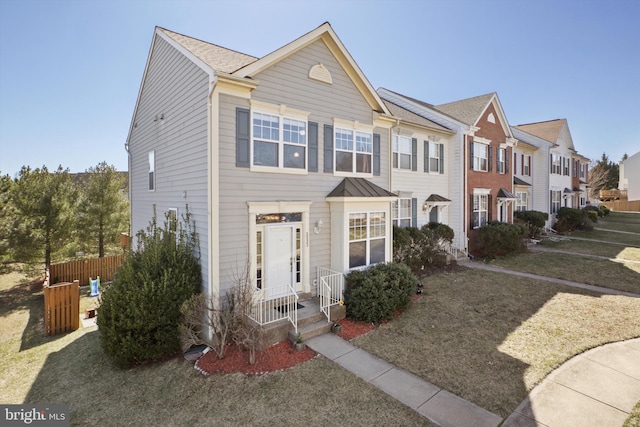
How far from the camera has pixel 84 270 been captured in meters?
15.4

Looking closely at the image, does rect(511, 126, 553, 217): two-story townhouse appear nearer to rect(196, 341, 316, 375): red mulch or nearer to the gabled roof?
the gabled roof

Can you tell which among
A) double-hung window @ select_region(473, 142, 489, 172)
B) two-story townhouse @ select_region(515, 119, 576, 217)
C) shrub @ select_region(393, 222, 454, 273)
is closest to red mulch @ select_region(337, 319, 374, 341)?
shrub @ select_region(393, 222, 454, 273)

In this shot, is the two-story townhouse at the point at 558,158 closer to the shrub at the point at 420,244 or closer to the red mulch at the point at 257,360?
the shrub at the point at 420,244

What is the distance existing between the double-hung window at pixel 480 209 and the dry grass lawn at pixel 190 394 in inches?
604

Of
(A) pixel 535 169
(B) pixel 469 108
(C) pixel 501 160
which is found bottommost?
(C) pixel 501 160

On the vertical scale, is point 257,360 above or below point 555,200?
below

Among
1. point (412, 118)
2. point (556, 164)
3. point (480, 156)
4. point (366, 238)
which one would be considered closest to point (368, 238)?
point (366, 238)

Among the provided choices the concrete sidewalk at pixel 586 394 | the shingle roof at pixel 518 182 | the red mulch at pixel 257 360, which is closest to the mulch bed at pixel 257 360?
the red mulch at pixel 257 360

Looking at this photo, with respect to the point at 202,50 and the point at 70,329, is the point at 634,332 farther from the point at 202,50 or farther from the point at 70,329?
the point at 70,329

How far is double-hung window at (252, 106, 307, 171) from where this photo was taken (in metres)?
8.45

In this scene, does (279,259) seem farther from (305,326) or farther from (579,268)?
(579,268)

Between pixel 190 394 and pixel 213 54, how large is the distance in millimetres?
9149

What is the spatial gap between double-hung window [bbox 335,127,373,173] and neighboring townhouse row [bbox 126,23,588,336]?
0.13 ft

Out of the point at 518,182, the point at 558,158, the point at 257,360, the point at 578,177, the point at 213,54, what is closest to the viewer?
the point at 257,360
